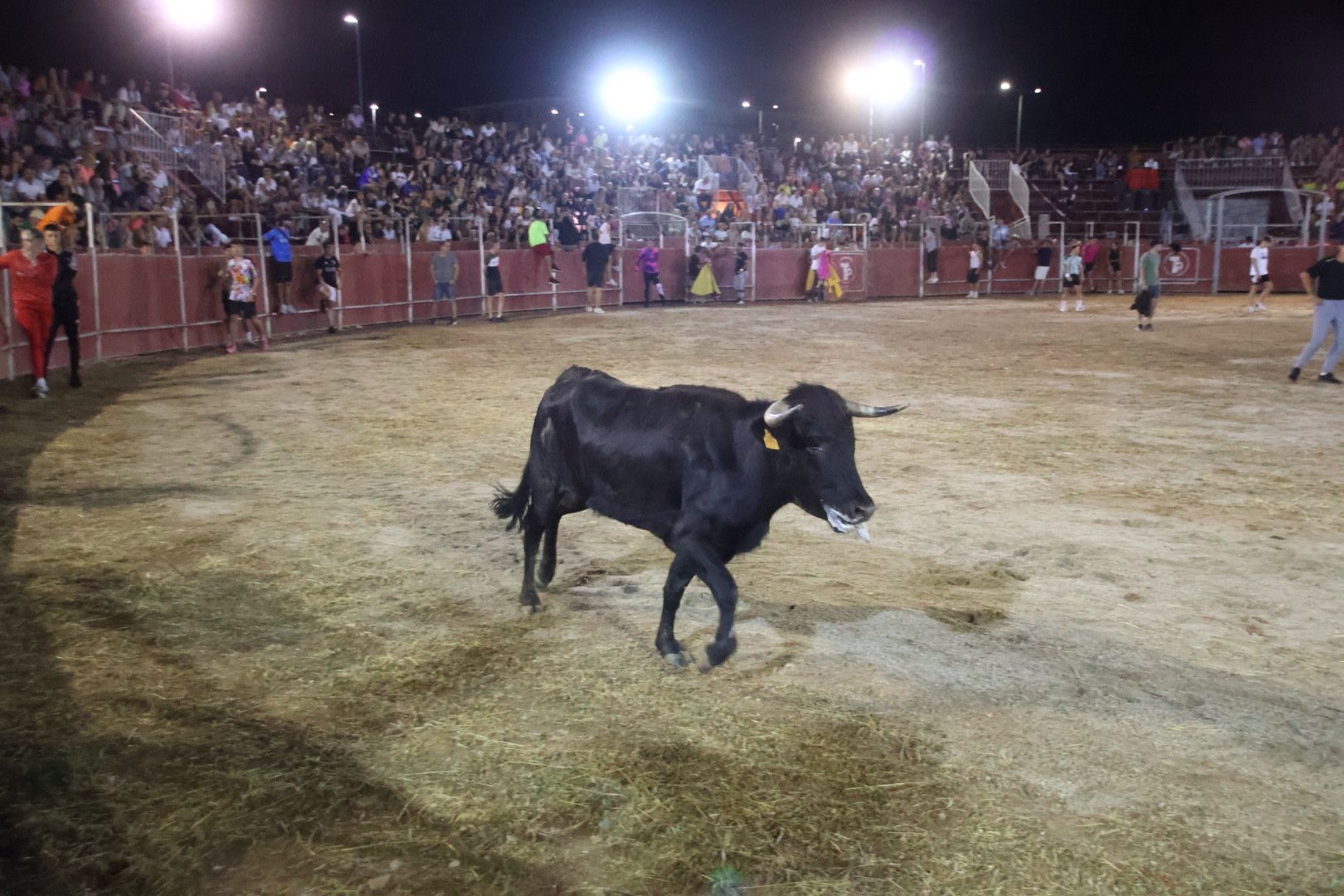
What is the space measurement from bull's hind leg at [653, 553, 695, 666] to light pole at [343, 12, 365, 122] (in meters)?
36.8

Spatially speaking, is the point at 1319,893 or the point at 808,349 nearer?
the point at 1319,893

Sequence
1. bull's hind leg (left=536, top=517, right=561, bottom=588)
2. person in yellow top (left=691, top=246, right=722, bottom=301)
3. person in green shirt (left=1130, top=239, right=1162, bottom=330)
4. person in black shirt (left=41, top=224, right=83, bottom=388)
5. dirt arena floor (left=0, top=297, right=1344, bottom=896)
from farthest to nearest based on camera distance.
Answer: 1. person in yellow top (left=691, top=246, right=722, bottom=301)
2. person in green shirt (left=1130, top=239, right=1162, bottom=330)
3. person in black shirt (left=41, top=224, right=83, bottom=388)
4. bull's hind leg (left=536, top=517, right=561, bottom=588)
5. dirt arena floor (left=0, top=297, right=1344, bottom=896)

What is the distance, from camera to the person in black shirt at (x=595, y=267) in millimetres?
25203

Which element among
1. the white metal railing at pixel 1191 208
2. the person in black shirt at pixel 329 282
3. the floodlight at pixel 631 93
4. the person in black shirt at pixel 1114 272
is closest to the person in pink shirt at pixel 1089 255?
the person in black shirt at pixel 1114 272

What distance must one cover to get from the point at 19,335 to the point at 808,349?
35.7 ft

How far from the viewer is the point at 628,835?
10.9 ft

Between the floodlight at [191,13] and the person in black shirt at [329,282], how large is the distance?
11022 mm

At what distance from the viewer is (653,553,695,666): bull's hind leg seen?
4.52m

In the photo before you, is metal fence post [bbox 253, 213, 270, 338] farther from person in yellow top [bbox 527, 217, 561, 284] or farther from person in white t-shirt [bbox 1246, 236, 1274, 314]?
person in white t-shirt [bbox 1246, 236, 1274, 314]

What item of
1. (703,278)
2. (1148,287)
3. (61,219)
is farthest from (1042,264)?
(61,219)

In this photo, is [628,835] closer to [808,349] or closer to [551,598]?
[551,598]

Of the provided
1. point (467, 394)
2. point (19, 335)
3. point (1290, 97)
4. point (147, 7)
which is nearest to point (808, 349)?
point (467, 394)

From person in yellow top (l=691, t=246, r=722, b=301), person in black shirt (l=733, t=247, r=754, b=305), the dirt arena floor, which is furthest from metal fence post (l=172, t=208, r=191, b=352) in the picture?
person in black shirt (l=733, t=247, r=754, b=305)

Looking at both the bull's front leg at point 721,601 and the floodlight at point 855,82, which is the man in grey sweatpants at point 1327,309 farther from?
the floodlight at point 855,82
